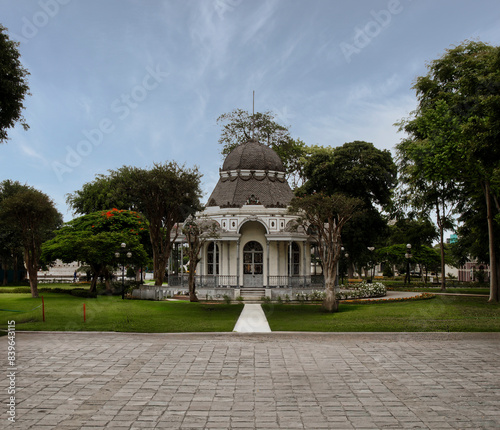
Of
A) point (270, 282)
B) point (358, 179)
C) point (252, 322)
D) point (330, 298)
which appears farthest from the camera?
point (358, 179)

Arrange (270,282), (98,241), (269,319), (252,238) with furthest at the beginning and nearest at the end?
1. (98,241)
2. (252,238)
3. (270,282)
4. (269,319)

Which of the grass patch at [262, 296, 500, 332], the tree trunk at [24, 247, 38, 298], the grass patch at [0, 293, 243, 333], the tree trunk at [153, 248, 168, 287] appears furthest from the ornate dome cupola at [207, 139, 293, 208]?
the tree trunk at [24, 247, 38, 298]

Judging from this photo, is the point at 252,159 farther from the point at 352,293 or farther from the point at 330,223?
the point at 330,223

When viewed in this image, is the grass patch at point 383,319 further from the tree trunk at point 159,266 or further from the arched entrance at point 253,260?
the tree trunk at point 159,266

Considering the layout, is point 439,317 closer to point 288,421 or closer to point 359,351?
point 359,351

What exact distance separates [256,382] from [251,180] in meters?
27.7

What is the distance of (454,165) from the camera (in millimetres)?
26750

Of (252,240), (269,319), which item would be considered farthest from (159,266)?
(269,319)

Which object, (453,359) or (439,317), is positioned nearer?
(453,359)

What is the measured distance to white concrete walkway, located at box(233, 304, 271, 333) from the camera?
16.7m

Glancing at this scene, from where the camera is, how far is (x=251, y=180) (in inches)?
1458

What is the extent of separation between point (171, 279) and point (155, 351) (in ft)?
69.7

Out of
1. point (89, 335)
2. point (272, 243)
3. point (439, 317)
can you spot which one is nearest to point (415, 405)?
point (89, 335)

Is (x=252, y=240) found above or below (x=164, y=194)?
below
